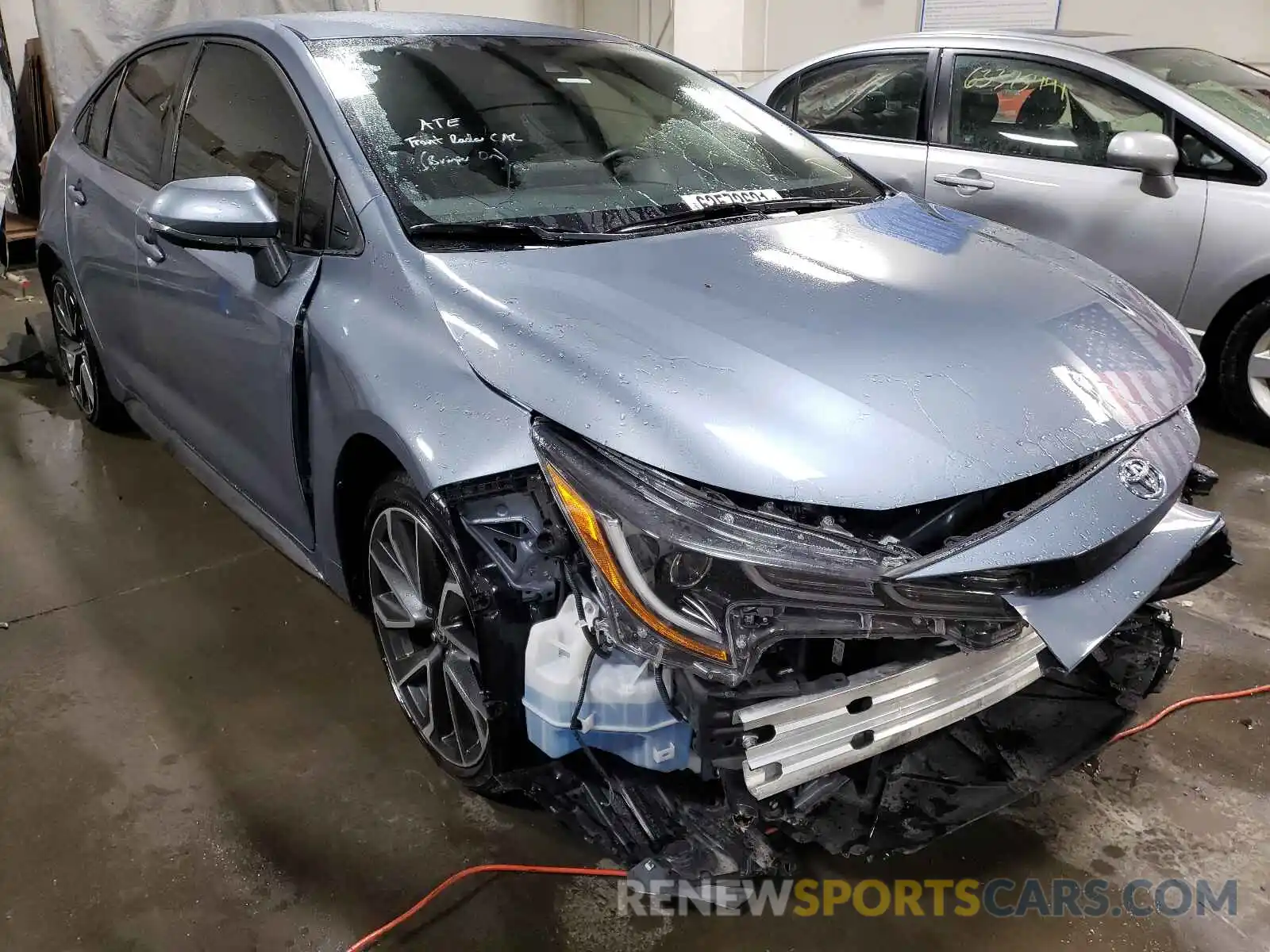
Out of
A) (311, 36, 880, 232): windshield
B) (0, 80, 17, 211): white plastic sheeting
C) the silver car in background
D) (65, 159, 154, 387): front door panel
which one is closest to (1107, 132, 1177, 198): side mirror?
the silver car in background

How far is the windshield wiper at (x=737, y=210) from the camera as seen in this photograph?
6.38 feet

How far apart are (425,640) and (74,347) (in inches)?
96.6

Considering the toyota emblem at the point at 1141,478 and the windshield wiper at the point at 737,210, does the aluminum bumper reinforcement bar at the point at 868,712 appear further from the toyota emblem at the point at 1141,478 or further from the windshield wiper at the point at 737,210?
the windshield wiper at the point at 737,210

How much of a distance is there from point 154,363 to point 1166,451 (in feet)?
8.06

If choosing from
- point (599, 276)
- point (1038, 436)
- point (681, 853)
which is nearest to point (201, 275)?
point (599, 276)

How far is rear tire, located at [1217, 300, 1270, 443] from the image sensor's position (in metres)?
3.44

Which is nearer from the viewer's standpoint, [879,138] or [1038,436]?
[1038,436]

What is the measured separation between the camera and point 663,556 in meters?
1.33

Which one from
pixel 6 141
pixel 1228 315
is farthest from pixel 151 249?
pixel 6 141

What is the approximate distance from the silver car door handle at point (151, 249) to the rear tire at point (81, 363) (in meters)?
0.88

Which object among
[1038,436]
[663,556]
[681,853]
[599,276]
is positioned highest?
[599,276]

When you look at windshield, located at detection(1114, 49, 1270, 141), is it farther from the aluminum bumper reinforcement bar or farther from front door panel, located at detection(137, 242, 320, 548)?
front door panel, located at detection(137, 242, 320, 548)

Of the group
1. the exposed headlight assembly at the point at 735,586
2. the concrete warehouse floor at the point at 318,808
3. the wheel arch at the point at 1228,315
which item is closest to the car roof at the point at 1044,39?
the wheel arch at the point at 1228,315

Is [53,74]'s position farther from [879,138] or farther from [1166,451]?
[1166,451]
